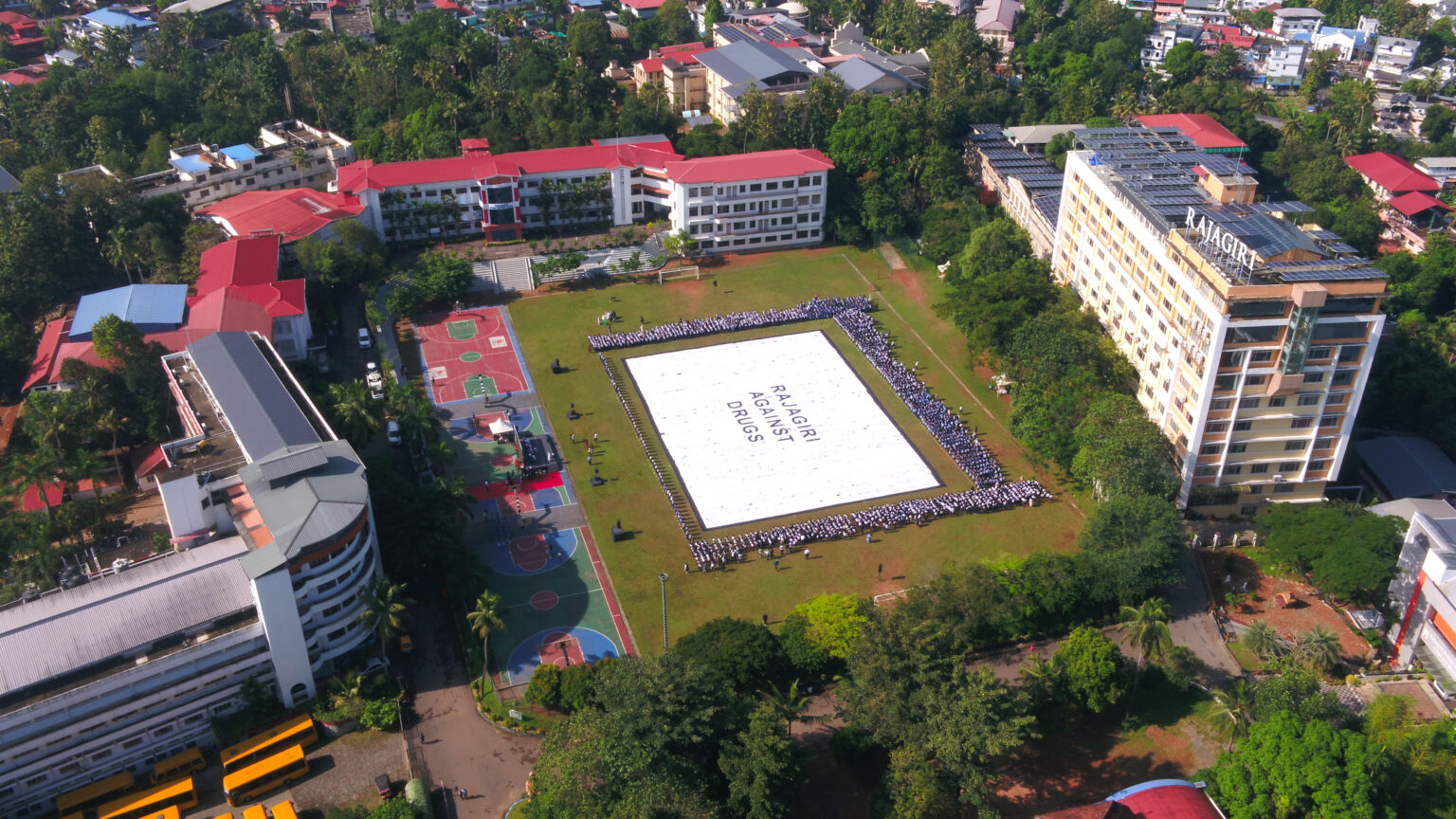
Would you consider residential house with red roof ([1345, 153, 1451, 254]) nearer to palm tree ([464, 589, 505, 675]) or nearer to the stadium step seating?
the stadium step seating

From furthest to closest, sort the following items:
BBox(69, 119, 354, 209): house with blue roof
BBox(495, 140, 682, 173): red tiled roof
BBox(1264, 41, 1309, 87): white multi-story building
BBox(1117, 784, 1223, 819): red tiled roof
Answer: BBox(1264, 41, 1309, 87): white multi-story building, BBox(69, 119, 354, 209): house with blue roof, BBox(495, 140, 682, 173): red tiled roof, BBox(1117, 784, 1223, 819): red tiled roof

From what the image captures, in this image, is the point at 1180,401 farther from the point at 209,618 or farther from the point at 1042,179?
the point at 209,618

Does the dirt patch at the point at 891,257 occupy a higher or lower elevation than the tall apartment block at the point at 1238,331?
lower

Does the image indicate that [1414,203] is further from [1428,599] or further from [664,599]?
[664,599]

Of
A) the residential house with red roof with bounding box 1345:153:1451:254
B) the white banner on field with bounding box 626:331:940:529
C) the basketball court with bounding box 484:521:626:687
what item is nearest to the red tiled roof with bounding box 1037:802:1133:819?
the basketball court with bounding box 484:521:626:687

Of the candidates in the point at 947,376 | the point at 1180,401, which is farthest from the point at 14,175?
the point at 1180,401

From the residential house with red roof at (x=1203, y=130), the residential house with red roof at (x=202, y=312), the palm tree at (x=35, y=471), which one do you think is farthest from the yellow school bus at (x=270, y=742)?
the residential house with red roof at (x=1203, y=130)

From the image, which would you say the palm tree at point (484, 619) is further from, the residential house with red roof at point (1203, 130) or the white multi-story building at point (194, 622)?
the residential house with red roof at point (1203, 130)
